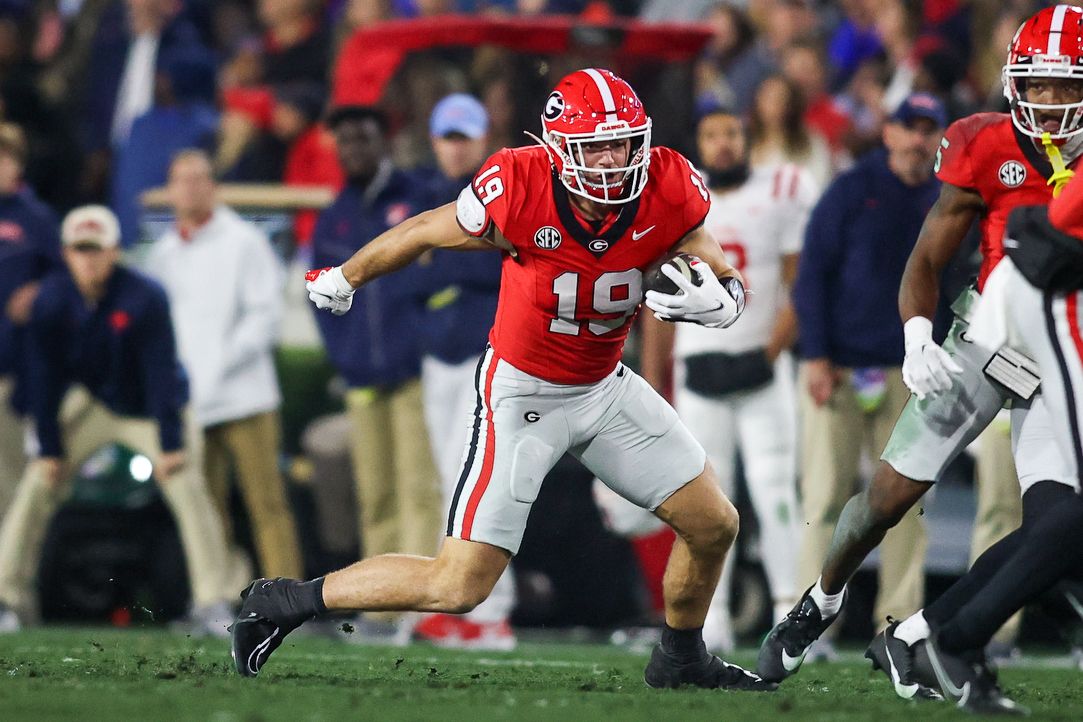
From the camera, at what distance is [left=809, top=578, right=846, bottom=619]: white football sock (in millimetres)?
6121

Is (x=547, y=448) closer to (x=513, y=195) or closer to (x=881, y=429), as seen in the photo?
(x=513, y=195)

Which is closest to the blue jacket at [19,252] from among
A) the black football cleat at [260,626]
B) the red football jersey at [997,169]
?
the black football cleat at [260,626]

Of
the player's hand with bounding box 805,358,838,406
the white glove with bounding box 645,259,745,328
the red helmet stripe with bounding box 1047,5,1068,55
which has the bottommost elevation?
the player's hand with bounding box 805,358,838,406

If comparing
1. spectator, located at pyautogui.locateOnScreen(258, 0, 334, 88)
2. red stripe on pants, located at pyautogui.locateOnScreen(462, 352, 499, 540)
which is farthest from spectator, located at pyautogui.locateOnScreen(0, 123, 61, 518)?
red stripe on pants, located at pyautogui.locateOnScreen(462, 352, 499, 540)

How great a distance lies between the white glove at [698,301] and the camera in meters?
5.56

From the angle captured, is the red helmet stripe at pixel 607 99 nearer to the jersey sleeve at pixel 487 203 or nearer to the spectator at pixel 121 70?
the jersey sleeve at pixel 487 203

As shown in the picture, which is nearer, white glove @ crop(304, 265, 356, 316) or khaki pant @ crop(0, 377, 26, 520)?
white glove @ crop(304, 265, 356, 316)

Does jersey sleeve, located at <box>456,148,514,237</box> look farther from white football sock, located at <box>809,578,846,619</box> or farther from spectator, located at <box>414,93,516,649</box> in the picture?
spectator, located at <box>414,93,516,649</box>

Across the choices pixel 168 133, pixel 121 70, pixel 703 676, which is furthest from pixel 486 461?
pixel 121 70

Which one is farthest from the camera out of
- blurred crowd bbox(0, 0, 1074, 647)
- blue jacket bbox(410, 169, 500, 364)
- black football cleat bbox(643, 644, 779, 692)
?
blue jacket bbox(410, 169, 500, 364)

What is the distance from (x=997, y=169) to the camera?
575cm

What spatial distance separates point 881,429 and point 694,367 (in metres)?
0.83

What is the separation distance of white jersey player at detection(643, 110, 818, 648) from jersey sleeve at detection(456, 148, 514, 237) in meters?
2.55

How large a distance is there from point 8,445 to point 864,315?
4303 millimetres
